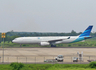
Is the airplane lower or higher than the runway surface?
higher

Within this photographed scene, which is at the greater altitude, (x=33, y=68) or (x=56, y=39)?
(x=56, y=39)

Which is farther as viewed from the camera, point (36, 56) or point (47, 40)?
point (47, 40)

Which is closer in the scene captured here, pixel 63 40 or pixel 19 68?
pixel 19 68

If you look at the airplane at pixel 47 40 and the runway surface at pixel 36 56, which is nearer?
the runway surface at pixel 36 56

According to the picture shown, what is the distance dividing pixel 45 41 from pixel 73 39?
1005 cm

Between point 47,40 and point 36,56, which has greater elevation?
point 47,40

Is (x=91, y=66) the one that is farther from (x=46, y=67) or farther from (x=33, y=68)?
(x=33, y=68)

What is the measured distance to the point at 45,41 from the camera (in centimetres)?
5831

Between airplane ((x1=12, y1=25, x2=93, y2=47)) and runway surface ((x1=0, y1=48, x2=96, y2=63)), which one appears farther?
airplane ((x1=12, y1=25, x2=93, y2=47))

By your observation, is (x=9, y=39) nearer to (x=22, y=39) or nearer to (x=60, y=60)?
(x=22, y=39)

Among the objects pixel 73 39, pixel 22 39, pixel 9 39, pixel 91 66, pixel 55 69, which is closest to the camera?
pixel 55 69

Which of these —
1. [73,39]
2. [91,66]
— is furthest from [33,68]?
[73,39]

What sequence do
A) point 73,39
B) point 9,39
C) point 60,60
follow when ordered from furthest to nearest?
point 9,39 < point 73,39 < point 60,60

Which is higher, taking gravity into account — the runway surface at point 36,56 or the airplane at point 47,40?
the airplane at point 47,40
